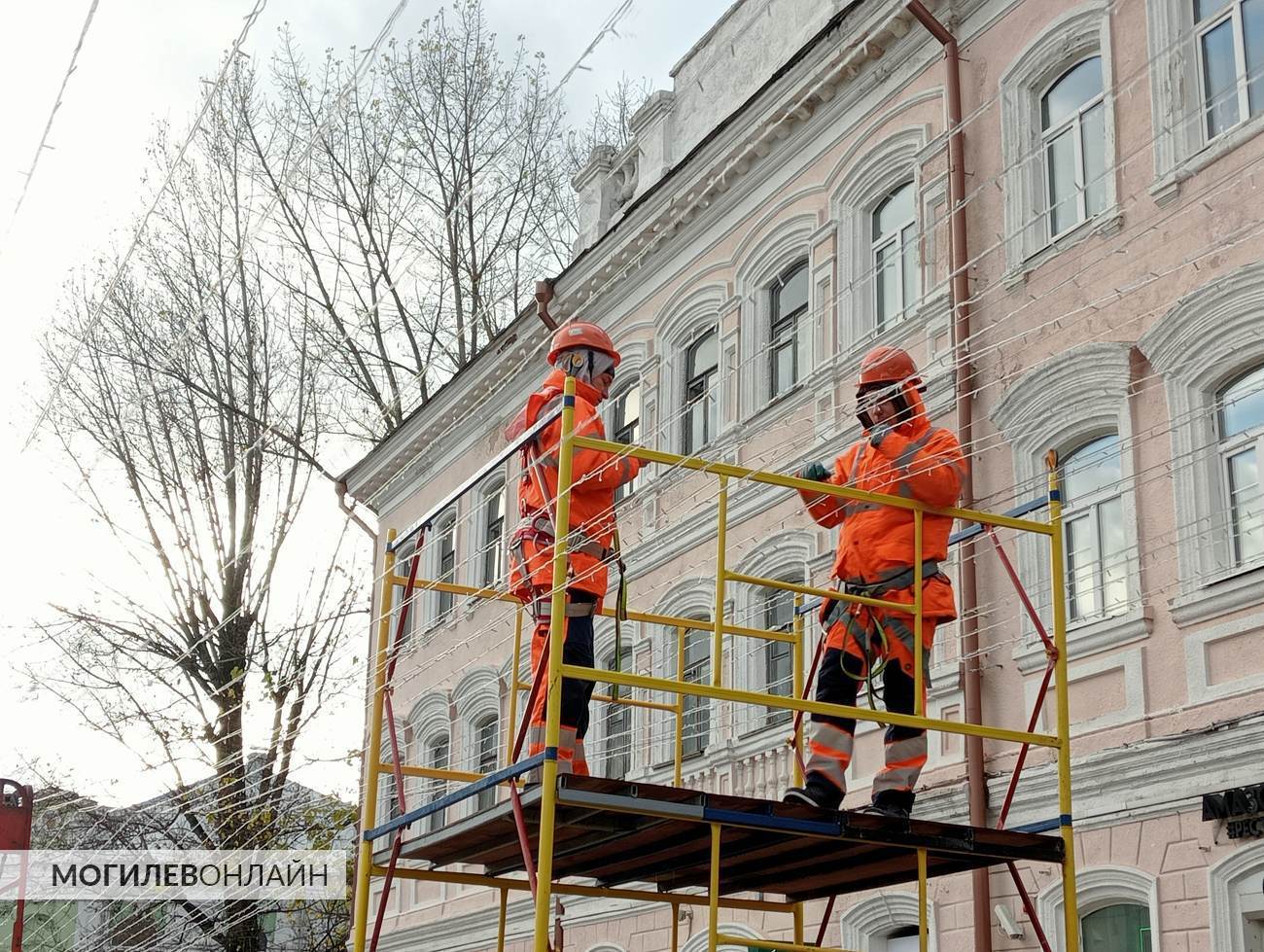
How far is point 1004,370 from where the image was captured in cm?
1323

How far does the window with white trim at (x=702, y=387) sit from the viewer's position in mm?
18203

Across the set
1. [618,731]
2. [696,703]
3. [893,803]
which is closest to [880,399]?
[893,803]

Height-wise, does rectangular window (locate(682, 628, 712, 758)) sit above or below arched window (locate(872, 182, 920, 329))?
below

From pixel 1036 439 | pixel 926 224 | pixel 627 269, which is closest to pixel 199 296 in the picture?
pixel 627 269

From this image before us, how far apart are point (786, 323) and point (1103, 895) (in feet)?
24.2

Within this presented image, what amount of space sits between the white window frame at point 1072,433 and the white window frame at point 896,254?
6.22 feet

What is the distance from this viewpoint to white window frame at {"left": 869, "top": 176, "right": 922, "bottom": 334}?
14711mm

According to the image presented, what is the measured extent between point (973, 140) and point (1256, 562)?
5059 mm

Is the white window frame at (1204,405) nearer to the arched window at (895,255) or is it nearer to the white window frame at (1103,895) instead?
the white window frame at (1103,895)

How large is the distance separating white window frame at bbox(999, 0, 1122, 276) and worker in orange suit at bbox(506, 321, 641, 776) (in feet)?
17.4

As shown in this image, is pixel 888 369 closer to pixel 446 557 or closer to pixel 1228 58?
pixel 1228 58

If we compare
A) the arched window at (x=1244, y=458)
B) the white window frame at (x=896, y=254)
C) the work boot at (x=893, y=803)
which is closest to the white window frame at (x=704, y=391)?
the white window frame at (x=896, y=254)

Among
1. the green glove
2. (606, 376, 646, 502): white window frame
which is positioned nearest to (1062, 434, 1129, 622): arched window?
the green glove

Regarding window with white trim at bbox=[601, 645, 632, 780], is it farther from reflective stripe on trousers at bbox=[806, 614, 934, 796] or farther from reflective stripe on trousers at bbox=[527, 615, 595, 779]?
reflective stripe on trousers at bbox=[806, 614, 934, 796]
